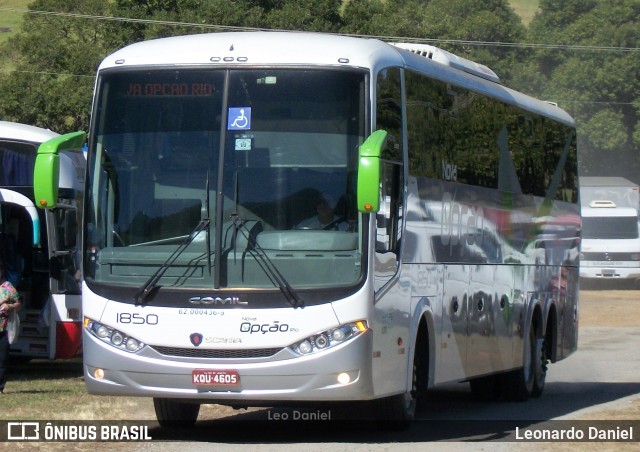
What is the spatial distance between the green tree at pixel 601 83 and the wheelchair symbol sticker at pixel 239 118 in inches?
2385

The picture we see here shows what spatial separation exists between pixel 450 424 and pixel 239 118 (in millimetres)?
4399

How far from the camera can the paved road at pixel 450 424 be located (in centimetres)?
1083

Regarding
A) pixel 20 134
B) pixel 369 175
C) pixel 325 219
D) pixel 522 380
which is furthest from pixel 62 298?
pixel 369 175

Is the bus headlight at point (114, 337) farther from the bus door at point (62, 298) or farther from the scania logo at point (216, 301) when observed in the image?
the bus door at point (62, 298)

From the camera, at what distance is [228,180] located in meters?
10.2

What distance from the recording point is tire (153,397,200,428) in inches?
465

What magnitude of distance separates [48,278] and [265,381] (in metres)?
8.62

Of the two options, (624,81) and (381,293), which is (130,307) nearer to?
(381,293)

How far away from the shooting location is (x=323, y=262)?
10.0 metres

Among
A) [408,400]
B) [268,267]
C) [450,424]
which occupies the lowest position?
[450,424]

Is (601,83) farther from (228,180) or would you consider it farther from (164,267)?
(164,267)

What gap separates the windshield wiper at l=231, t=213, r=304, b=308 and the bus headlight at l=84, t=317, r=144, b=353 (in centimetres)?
122

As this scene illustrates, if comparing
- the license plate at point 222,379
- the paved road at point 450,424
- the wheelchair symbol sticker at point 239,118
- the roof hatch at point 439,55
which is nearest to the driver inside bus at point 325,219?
the wheelchair symbol sticker at point 239,118

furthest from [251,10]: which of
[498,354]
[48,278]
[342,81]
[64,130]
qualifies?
[342,81]
